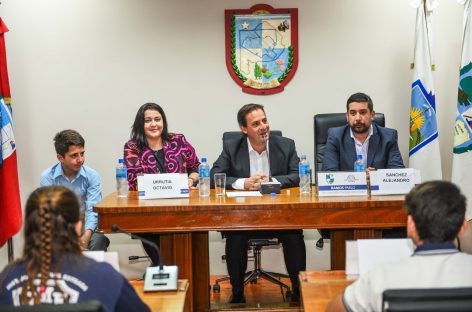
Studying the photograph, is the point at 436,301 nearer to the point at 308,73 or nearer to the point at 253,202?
the point at 253,202

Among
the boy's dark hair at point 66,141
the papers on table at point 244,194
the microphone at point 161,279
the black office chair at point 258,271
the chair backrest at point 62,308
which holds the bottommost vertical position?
the black office chair at point 258,271

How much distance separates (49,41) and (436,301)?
4.23 meters

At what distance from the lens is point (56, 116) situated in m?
4.73

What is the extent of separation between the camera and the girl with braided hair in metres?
1.42

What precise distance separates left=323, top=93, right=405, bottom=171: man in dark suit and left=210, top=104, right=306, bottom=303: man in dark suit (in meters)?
0.29

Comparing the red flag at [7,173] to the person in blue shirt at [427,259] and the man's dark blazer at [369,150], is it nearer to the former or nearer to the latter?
the man's dark blazer at [369,150]

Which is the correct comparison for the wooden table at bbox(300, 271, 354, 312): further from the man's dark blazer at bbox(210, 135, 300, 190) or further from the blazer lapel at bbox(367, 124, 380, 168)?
the blazer lapel at bbox(367, 124, 380, 168)

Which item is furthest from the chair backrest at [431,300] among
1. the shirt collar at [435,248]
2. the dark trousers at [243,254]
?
the dark trousers at [243,254]

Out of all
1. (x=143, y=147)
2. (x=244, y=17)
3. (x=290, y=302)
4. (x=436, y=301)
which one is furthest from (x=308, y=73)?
(x=436, y=301)

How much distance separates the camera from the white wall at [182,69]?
4.65 metres

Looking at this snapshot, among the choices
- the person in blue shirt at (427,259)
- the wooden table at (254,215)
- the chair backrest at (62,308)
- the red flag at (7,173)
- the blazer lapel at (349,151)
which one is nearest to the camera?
the chair backrest at (62,308)

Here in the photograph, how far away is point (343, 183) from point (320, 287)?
1110mm

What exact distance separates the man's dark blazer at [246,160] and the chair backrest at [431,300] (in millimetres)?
2331

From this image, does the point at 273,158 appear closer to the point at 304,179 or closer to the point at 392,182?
the point at 304,179
